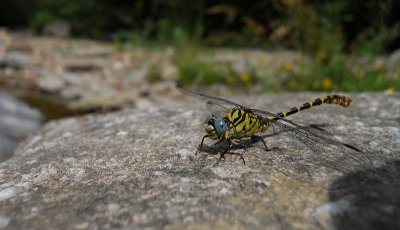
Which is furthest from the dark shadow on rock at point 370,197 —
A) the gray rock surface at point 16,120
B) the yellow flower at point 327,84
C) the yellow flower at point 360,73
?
the gray rock surface at point 16,120

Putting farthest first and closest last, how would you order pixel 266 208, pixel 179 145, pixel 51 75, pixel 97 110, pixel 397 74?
1. pixel 51 75
2. pixel 97 110
3. pixel 397 74
4. pixel 179 145
5. pixel 266 208

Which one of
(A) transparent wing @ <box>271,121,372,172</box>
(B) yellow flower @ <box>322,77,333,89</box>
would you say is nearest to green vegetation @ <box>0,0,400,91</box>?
(B) yellow flower @ <box>322,77,333,89</box>

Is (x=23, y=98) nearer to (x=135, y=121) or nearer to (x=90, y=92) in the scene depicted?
(x=90, y=92)

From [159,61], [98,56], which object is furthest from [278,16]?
[98,56]

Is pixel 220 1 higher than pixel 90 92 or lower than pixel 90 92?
higher

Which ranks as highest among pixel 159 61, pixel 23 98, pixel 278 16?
pixel 278 16

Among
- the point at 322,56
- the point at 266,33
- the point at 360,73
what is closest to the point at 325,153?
the point at 360,73

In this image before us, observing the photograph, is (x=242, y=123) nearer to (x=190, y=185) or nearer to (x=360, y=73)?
(x=190, y=185)

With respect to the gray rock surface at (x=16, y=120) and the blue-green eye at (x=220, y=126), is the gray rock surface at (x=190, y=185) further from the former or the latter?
the gray rock surface at (x=16, y=120)
